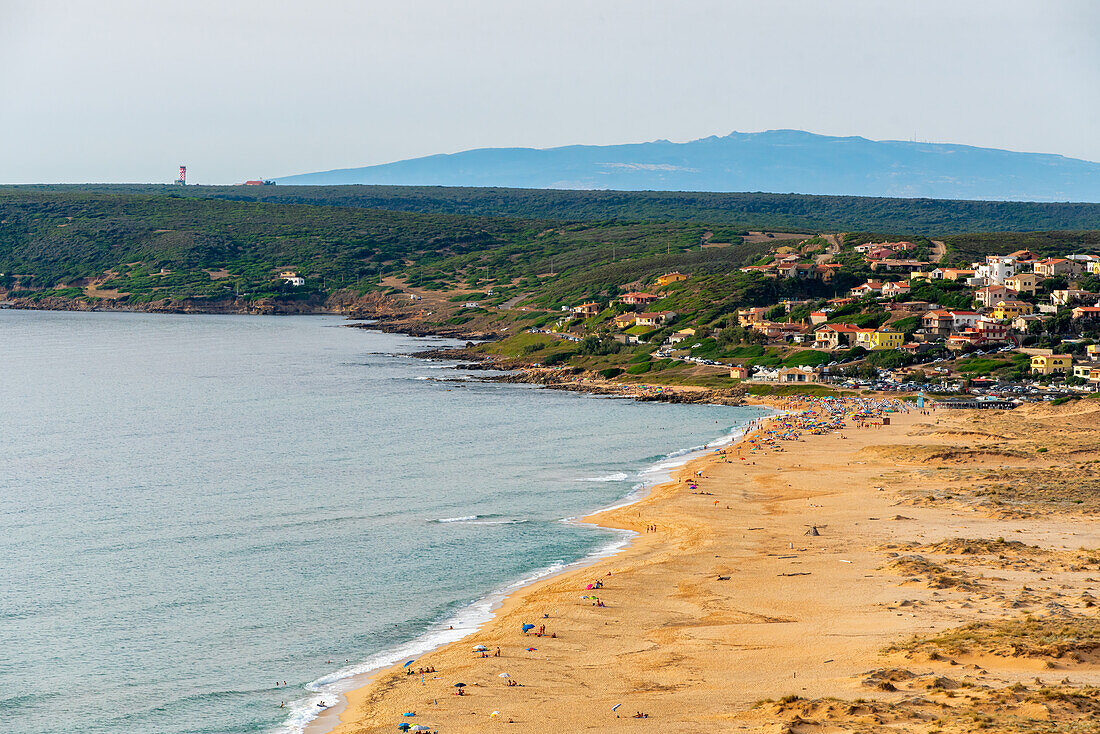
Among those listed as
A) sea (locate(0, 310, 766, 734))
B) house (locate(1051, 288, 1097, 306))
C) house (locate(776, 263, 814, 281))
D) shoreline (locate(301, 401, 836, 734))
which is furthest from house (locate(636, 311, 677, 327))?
shoreline (locate(301, 401, 836, 734))

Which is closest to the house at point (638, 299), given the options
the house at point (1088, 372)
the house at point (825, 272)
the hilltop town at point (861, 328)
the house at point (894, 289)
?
Answer: the hilltop town at point (861, 328)

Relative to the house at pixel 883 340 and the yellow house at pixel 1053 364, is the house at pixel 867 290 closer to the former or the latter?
the house at pixel 883 340

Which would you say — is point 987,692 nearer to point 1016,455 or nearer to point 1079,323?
point 1016,455

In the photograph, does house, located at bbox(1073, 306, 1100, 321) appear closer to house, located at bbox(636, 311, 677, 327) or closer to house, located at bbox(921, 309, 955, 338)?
house, located at bbox(921, 309, 955, 338)

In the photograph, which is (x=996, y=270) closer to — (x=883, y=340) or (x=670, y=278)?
(x=883, y=340)

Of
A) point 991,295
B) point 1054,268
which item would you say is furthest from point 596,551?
point 1054,268

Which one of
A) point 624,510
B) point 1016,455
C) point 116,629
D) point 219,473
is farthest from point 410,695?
point 1016,455

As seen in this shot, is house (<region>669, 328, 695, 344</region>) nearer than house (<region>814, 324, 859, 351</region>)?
No
